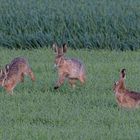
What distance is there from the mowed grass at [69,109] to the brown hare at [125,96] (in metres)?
0.12

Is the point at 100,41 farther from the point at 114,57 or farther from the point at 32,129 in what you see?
the point at 32,129

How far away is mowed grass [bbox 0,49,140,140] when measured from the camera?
37.4 feet

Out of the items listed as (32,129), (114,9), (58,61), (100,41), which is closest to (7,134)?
(32,129)

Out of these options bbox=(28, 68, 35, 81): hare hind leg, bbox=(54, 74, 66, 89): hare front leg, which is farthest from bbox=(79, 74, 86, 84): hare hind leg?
bbox=(28, 68, 35, 81): hare hind leg

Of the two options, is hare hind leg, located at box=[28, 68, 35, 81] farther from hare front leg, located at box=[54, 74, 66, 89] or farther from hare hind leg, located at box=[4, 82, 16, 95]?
hare hind leg, located at box=[4, 82, 16, 95]

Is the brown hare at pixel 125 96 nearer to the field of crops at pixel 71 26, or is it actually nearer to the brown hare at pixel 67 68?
the brown hare at pixel 67 68

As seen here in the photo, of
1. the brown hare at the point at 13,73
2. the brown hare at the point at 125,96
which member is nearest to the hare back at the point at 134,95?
the brown hare at the point at 125,96

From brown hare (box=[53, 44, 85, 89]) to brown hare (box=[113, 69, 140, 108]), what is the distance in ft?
6.17

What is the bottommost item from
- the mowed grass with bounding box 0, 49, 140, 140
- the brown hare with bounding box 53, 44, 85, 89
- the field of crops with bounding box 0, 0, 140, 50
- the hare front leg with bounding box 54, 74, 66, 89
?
the mowed grass with bounding box 0, 49, 140, 140

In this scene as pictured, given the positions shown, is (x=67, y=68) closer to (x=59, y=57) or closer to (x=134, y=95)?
(x=59, y=57)

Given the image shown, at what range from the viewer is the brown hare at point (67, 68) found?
15070 millimetres

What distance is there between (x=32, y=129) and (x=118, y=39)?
364 inches

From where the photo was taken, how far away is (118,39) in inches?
812

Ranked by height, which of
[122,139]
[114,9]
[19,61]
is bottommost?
[122,139]
